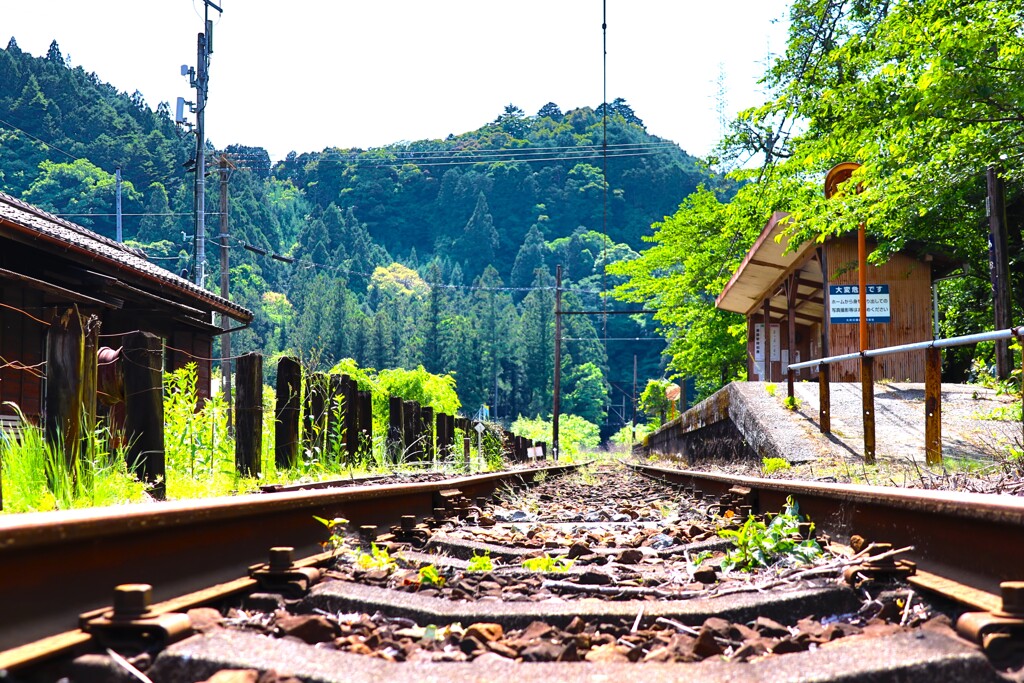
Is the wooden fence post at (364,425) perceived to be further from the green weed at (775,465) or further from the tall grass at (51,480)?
the tall grass at (51,480)

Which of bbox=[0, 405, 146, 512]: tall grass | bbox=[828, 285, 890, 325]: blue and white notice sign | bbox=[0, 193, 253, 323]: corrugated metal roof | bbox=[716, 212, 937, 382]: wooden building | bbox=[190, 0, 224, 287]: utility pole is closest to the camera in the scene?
bbox=[0, 405, 146, 512]: tall grass

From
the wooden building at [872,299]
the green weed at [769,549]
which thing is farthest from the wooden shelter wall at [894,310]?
the green weed at [769,549]

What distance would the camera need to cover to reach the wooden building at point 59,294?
11344 mm

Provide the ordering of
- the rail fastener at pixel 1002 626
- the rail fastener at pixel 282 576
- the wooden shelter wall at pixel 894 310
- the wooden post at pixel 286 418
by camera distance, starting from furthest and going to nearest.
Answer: the wooden shelter wall at pixel 894 310
the wooden post at pixel 286 418
the rail fastener at pixel 282 576
the rail fastener at pixel 1002 626

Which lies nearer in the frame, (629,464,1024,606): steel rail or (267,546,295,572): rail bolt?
(629,464,1024,606): steel rail

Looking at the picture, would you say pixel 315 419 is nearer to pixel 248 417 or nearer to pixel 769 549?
pixel 248 417

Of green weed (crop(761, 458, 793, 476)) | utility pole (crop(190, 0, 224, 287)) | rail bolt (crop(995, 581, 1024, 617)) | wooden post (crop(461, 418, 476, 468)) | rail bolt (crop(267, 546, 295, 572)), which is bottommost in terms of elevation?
wooden post (crop(461, 418, 476, 468))

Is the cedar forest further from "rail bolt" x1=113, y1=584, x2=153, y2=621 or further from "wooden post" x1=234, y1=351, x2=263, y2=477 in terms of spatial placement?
"rail bolt" x1=113, y1=584, x2=153, y2=621

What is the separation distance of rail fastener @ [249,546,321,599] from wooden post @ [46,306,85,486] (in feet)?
6.08

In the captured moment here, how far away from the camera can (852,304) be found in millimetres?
18359

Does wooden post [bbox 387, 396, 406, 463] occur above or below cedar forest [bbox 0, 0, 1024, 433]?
below

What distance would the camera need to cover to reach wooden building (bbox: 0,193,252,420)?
11344 millimetres

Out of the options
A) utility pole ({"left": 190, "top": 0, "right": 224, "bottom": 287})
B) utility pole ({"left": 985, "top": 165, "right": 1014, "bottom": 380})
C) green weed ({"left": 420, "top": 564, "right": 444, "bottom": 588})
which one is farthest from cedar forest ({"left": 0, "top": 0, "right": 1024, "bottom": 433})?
green weed ({"left": 420, "top": 564, "right": 444, "bottom": 588})

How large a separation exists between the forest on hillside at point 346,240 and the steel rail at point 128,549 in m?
48.8
